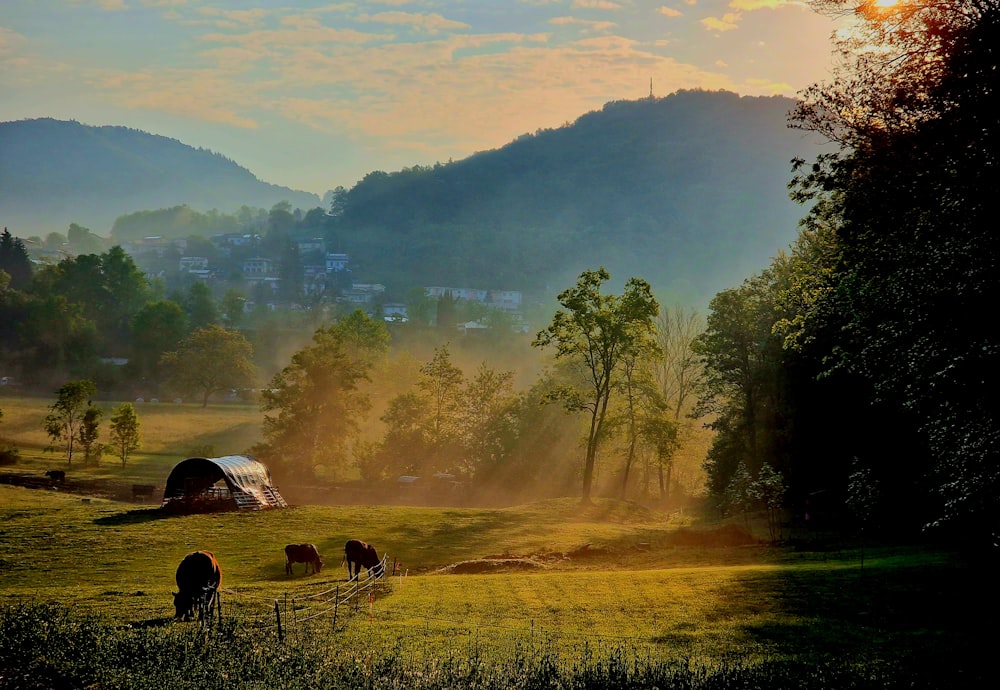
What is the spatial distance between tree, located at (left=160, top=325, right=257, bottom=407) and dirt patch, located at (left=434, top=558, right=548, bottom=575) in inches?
4024

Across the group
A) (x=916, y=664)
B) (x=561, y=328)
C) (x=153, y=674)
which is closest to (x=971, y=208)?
(x=916, y=664)

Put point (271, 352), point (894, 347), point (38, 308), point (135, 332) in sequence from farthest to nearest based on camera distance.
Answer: point (271, 352), point (135, 332), point (38, 308), point (894, 347)

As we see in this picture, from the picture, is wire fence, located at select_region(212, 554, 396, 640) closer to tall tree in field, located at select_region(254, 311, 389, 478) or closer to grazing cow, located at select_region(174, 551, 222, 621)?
grazing cow, located at select_region(174, 551, 222, 621)

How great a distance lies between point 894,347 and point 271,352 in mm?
171793

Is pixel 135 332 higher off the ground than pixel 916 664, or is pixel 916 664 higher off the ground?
pixel 135 332

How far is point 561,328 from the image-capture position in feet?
216

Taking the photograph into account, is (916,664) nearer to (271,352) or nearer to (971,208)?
(971,208)

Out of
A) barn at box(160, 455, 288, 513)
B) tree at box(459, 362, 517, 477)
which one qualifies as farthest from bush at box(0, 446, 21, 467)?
tree at box(459, 362, 517, 477)

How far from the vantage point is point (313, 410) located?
91.8m

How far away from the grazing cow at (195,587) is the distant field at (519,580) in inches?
28.7

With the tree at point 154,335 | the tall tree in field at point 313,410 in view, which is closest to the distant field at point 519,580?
the tall tree in field at point 313,410

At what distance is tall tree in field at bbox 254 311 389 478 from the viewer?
299 ft

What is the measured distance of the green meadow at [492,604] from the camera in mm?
18484

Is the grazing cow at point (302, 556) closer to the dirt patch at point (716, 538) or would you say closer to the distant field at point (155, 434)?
A: the dirt patch at point (716, 538)
